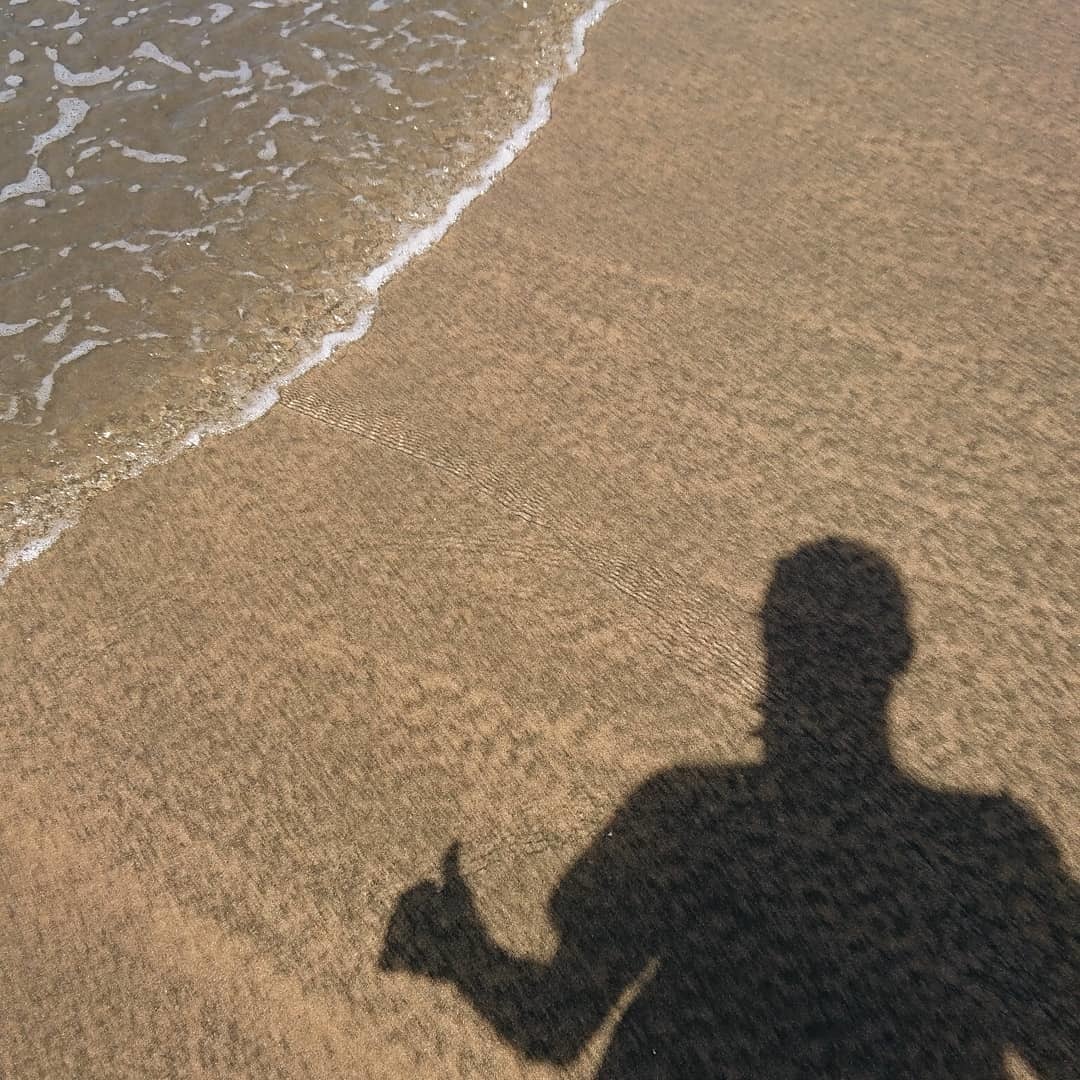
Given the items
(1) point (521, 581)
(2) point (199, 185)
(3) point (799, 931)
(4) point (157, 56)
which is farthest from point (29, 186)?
(3) point (799, 931)

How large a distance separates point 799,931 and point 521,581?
1.58m

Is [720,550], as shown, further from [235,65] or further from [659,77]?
[235,65]

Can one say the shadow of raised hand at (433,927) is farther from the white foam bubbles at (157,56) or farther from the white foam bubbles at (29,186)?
the white foam bubbles at (157,56)

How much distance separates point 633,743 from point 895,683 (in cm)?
98

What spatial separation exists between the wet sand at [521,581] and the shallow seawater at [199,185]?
1.22 ft

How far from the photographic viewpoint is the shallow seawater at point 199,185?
4.37m

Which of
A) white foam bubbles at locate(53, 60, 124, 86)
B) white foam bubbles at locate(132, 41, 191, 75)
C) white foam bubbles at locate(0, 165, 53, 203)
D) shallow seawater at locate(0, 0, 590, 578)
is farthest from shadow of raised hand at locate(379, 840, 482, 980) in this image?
white foam bubbles at locate(53, 60, 124, 86)

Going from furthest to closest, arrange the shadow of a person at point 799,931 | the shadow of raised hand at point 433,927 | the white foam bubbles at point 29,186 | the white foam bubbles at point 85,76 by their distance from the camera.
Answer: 1. the white foam bubbles at point 85,76
2. the white foam bubbles at point 29,186
3. the shadow of raised hand at point 433,927
4. the shadow of a person at point 799,931

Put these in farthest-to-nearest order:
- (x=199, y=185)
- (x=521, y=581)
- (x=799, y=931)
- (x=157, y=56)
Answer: (x=157, y=56) → (x=199, y=185) → (x=521, y=581) → (x=799, y=931)

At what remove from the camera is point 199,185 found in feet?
18.0

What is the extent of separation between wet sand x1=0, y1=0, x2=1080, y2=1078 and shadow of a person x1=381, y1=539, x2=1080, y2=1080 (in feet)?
0.25

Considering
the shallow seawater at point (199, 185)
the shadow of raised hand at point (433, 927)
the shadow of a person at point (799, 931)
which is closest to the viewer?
the shadow of a person at point (799, 931)

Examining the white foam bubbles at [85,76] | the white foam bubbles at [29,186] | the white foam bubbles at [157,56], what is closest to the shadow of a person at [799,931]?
the white foam bubbles at [29,186]

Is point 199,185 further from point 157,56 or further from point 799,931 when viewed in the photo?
point 799,931
